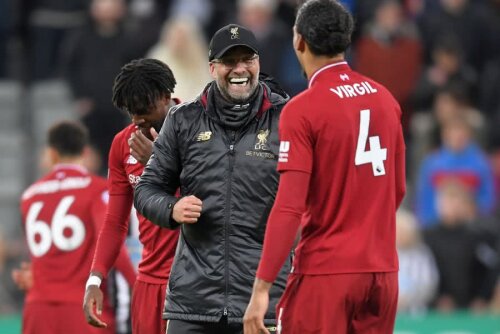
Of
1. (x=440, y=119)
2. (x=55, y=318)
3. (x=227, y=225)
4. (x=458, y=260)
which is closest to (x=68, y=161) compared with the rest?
(x=55, y=318)

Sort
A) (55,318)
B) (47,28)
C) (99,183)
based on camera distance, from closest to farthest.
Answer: (99,183) → (55,318) → (47,28)

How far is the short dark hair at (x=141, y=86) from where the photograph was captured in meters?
6.99

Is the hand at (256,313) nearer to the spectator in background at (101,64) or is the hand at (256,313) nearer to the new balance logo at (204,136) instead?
the new balance logo at (204,136)

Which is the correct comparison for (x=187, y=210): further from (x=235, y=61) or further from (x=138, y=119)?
(x=138, y=119)

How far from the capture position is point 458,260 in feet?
42.2

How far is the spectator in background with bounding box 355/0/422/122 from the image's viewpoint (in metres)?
14.0

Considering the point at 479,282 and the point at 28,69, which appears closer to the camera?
the point at 479,282

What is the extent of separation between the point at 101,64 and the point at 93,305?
7005 millimetres

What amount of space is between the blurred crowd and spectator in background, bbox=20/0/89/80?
0.01 meters

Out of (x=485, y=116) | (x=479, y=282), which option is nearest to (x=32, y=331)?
(x=479, y=282)

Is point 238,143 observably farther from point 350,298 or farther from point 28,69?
point 28,69

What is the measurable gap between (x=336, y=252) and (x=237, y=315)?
0.79 meters

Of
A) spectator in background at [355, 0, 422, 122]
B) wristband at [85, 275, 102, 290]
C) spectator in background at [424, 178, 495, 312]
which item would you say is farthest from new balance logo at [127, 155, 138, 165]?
spectator in background at [355, 0, 422, 122]

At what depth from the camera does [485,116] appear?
1432cm
